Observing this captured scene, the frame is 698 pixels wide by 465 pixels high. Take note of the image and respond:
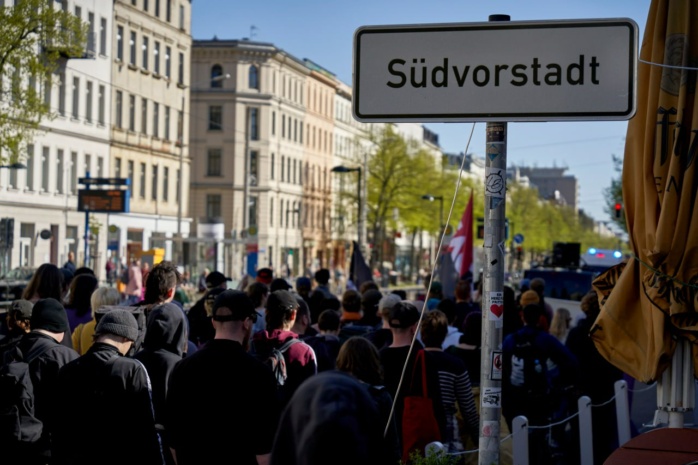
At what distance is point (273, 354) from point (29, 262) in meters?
49.1

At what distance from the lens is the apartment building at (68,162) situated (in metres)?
55.8

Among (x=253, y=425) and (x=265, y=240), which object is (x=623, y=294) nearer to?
(x=253, y=425)

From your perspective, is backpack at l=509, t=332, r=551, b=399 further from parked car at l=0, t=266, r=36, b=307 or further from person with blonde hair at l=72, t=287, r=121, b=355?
parked car at l=0, t=266, r=36, b=307

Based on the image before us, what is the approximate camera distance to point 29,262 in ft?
181

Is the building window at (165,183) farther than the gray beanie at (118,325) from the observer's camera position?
Yes

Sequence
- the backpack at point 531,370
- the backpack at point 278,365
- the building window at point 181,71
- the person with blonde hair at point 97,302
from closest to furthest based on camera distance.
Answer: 1. the backpack at point 278,365
2. the person with blonde hair at point 97,302
3. the backpack at point 531,370
4. the building window at point 181,71

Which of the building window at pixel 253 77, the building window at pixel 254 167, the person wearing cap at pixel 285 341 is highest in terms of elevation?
the building window at pixel 253 77

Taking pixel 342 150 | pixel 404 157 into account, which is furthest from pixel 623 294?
pixel 342 150

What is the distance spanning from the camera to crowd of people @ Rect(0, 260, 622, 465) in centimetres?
311

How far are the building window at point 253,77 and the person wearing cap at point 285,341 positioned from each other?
90.2 meters

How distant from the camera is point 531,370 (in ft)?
34.2

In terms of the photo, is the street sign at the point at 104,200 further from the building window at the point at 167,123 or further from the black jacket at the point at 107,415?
the black jacket at the point at 107,415

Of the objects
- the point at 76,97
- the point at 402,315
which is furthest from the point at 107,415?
the point at 76,97

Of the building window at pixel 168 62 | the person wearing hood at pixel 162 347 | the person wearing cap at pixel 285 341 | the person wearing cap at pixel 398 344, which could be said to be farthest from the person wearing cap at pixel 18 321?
the building window at pixel 168 62
